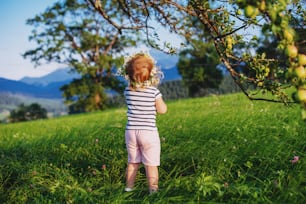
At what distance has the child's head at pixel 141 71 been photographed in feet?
15.4

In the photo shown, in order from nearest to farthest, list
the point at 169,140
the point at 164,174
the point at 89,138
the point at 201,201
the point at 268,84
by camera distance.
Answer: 1. the point at 201,201
2. the point at 268,84
3. the point at 164,174
4. the point at 169,140
5. the point at 89,138

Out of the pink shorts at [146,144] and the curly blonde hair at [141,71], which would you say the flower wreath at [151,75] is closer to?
the curly blonde hair at [141,71]

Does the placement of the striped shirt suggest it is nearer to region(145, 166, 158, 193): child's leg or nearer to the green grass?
region(145, 166, 158, 193): child's leg

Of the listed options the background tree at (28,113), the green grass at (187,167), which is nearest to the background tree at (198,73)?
the background tree at (28,113)

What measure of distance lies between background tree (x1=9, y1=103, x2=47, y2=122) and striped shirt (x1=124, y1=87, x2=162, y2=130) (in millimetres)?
41406

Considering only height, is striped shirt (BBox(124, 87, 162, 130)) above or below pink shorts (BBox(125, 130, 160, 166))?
above

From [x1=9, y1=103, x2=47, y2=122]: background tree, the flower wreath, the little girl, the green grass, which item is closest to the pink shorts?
the little girl

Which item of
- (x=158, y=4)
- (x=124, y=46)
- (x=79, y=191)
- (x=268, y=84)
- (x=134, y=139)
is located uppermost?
(x=124, y=46)

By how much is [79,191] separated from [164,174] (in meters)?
1.06

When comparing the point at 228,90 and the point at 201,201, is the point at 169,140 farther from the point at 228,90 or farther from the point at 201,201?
the point at 228,90

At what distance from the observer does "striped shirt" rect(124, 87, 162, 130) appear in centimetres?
466

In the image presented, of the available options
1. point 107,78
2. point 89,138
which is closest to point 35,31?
point 107,78

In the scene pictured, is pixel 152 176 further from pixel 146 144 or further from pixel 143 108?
pixel 143 108

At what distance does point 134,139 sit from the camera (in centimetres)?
471
